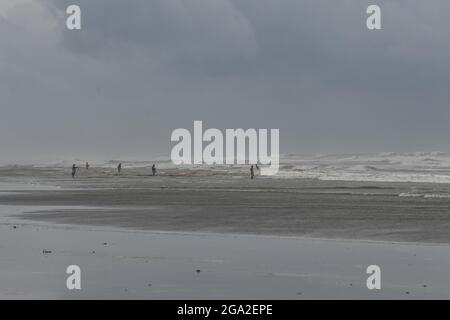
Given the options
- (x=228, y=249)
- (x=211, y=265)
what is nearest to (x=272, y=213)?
(x=228, y=249)

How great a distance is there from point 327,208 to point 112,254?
14973 millimetres

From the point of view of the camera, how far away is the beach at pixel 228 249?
1418 cm

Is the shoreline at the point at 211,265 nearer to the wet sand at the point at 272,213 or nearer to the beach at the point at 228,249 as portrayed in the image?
the beach at the point at 228,249

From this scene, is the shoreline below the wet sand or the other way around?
below

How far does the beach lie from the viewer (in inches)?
558

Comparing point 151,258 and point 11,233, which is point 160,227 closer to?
point 11,233

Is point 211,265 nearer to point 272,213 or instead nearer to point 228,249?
point 228,249

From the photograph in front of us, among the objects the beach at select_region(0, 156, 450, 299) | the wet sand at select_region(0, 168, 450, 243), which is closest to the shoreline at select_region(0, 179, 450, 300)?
the beach at select_region(0, 156, 450, 299)

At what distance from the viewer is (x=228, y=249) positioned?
1962 centimetres

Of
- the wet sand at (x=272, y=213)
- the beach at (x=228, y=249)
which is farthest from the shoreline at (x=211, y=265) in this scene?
the wet sand at (x=272, y=213)

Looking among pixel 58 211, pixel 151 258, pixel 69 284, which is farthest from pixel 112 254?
pixel 58 211

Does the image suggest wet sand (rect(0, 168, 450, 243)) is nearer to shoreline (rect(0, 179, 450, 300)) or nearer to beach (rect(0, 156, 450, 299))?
beach (rect(0, 156, 450, 299))

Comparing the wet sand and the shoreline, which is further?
the wet sand

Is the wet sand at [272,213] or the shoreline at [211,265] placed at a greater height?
the wet sand at [272,213]
